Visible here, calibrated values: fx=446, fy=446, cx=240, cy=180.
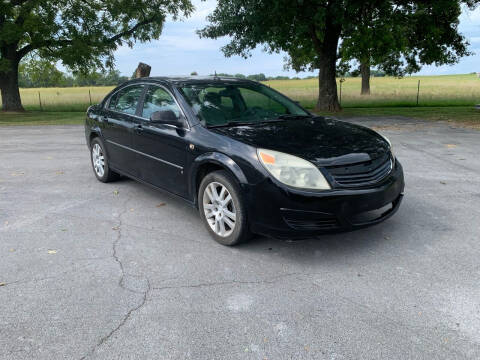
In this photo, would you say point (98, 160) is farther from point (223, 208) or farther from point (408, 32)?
point (408, 32)

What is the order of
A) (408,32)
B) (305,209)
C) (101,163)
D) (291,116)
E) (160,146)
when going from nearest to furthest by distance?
(305,209), (160,146), (291,116), (101,163), (408,32)

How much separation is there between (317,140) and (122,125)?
2811 millimetres

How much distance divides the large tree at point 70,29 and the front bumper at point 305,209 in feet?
66.7

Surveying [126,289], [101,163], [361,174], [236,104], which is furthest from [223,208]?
[101,163]

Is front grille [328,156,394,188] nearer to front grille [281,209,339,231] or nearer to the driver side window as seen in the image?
front grille [281,209,339,231]

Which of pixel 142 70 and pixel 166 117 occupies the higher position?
pixel 142 70

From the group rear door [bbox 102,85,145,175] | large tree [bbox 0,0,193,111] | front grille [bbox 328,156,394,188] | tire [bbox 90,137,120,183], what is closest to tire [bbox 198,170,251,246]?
front grille [bbox 328,156,394,188]

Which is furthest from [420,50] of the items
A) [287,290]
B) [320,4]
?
[287,290]

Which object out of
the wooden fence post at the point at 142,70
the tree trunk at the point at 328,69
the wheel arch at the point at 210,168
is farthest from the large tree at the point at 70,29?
the wheel arch at the point at 210,168

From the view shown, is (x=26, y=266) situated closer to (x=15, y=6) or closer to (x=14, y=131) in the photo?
(x=14, y=131)

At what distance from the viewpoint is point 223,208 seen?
4238 millimetres

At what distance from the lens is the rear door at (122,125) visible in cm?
572

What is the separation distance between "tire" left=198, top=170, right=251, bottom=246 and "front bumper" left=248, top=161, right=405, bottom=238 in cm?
14

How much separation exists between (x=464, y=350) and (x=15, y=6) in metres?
25.8
